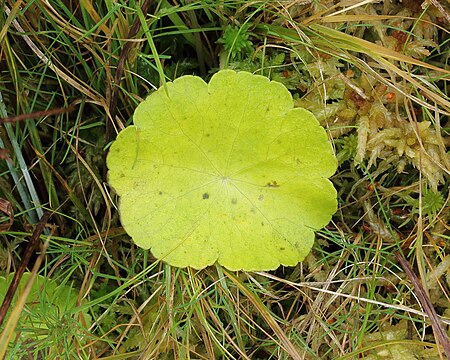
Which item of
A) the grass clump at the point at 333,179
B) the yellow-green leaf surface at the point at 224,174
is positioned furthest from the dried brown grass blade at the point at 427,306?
the yellow-green leaf surface at the point at 224,174

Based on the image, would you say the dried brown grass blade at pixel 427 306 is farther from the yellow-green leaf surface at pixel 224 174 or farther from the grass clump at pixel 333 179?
the yellow-green leaf surface at pixel 224 174

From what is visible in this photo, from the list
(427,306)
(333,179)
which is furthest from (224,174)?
(427,306)

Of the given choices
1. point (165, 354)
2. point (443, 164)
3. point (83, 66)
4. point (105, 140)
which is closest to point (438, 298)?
point (443, 164)

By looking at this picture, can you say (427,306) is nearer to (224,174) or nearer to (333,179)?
(333,179)

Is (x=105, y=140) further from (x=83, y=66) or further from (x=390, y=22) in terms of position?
(x=390, y=22)

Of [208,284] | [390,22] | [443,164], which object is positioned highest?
[390,22]

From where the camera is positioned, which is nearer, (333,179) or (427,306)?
(427,306)
